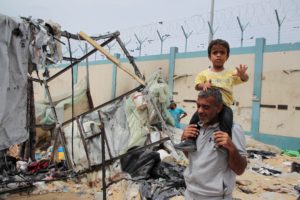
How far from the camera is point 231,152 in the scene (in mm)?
1831

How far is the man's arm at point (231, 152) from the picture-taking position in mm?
1823

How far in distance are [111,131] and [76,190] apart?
1156 mm

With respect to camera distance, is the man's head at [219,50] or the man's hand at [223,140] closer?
the man's hand at [223,140]

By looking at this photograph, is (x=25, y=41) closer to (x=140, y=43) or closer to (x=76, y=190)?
(x=76, y=190)

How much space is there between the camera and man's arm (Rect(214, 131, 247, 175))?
1.82 m

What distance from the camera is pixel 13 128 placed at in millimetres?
3754

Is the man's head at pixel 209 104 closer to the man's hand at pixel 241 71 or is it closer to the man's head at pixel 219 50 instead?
the man's head at pixel 219 50

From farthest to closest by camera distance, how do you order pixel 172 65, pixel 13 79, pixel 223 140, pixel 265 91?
pixel 172 65
pixel 265 91
pixel 13 79
pixel 223 140

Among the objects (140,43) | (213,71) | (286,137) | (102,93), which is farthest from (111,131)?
(102,93)

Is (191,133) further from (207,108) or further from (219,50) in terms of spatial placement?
(219,50)

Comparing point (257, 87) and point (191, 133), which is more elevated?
point (191, 133)

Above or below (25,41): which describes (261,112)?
below

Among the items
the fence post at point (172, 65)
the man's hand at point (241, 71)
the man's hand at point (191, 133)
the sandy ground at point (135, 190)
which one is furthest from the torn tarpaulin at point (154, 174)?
the fence post at point (172, 65)

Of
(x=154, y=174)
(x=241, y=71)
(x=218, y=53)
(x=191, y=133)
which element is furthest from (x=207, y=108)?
(x=154, y=174)
